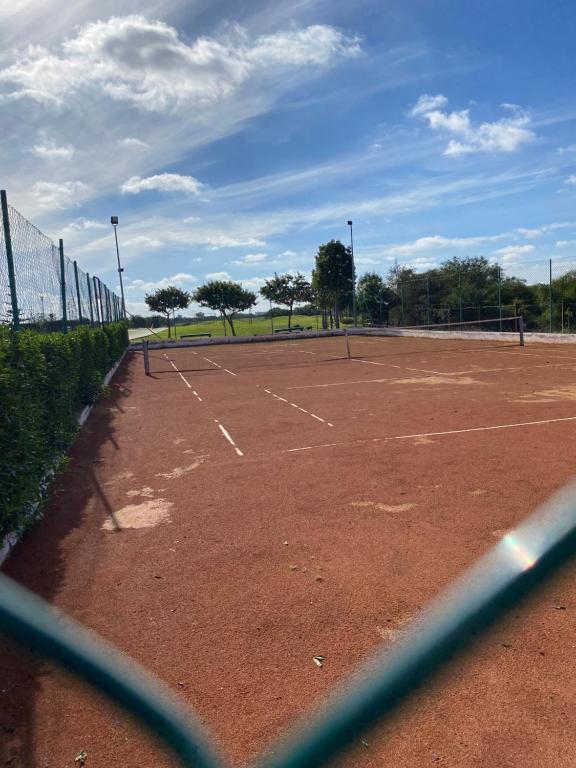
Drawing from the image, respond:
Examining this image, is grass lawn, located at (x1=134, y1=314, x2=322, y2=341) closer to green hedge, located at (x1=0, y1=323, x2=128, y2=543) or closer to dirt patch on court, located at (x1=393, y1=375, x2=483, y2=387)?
dirt patch on court, located at (x1=393, y1=375, x2=483, y2=387)

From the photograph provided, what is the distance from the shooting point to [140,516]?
19.8 ft

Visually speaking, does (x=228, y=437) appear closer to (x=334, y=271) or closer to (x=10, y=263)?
(x=10, y=263)

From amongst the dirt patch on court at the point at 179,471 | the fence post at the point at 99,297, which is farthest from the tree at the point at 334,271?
the dirt patch on court at the point at 179,471

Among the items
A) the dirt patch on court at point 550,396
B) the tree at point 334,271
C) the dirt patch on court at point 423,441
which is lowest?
the dirt patch on court at point 423,441

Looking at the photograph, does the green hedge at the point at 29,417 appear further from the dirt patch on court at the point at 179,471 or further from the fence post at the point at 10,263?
the dirt patch on court at the point at 179,471

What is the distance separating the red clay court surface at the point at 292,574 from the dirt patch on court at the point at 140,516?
3 centimetres

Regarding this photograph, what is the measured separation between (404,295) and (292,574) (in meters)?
38.9

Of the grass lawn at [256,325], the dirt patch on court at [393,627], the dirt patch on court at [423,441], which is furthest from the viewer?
the grass lawn at [256,325]

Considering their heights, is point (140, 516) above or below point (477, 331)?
below

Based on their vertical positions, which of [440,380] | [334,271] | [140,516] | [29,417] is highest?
[334,271]

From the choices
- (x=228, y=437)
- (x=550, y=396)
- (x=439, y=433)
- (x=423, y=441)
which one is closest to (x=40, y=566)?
(x=228, y=437)

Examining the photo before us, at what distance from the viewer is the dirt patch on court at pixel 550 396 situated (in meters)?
11.6

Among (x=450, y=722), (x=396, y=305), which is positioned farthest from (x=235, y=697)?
(x=396, y=305)

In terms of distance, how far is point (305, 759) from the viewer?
122 cm
